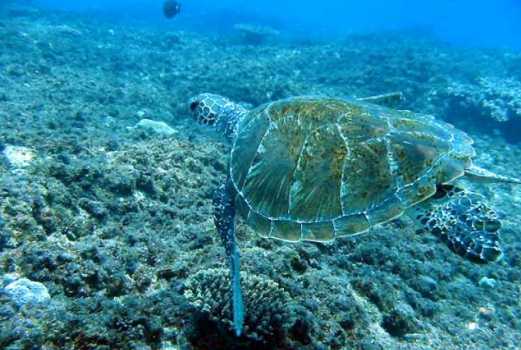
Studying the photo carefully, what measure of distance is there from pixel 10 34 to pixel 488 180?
17.5 m

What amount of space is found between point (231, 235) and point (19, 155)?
145 inches

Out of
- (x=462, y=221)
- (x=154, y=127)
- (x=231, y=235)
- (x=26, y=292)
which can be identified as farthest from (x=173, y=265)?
(x=154, y=127)

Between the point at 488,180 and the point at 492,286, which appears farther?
the point at 492,286

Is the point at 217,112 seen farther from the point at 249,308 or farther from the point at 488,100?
the point at 488,100

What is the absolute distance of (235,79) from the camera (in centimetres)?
1392

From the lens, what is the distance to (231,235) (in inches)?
156

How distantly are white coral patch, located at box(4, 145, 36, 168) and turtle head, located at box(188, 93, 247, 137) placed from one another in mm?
2482

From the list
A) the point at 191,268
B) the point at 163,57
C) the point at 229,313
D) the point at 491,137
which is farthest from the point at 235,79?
the point at 229,313

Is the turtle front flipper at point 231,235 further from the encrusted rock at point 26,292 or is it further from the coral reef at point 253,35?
the coral reef at point 253,35

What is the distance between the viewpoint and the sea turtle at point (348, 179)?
3.58 metres

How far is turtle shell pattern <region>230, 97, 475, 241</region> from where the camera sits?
3639 millimetres

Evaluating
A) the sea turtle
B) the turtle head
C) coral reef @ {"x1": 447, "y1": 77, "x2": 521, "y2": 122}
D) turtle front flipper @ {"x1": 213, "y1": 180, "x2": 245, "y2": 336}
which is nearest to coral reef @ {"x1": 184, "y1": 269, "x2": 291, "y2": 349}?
turtle front flipper @ {"x1": 213, "y1": 180, "x2": 245, "y2": 336}

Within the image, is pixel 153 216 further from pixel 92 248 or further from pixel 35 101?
pixel 35 101

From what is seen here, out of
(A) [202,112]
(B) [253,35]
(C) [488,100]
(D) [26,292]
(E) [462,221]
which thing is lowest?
(D) [26,292]
